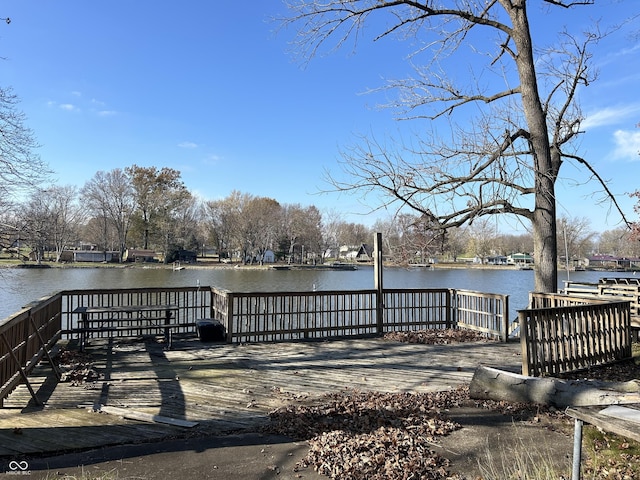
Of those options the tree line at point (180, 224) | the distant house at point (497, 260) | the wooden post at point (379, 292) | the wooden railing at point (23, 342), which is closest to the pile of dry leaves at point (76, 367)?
the wooden railing at point (23, 342)

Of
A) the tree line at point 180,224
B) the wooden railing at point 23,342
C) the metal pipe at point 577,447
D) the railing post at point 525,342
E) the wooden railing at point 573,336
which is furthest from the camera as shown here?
the tree line at point 180,224

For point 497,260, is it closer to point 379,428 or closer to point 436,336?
point 436,336

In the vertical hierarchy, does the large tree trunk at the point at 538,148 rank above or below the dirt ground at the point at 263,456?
above

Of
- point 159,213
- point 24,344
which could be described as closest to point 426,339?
point 24,344

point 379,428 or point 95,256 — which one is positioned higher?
point 95,256

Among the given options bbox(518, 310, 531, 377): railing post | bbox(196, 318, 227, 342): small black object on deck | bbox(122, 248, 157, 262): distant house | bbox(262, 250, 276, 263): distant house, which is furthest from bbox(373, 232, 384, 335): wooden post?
bbox(262, 250, 276, 263): distant house

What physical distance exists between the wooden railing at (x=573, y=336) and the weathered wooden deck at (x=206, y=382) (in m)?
1.02

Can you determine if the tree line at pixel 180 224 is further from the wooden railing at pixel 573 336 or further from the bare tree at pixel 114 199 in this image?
the wooden railing at pixel 573 336

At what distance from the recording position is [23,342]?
17.5ft

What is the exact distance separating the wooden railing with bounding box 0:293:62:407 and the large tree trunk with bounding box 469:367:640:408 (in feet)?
16.4

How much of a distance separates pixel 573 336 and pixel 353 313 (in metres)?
4.78

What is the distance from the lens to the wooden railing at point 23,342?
458 centimetres

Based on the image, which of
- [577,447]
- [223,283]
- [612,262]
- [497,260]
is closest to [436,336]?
[577,447]

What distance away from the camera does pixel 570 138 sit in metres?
9.79
